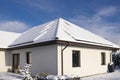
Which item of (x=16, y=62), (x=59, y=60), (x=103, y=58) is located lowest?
(x=16, y=62)

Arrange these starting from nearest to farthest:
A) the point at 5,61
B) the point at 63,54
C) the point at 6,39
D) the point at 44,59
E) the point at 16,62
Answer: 1. the point at 63,54
2. the point at 44,59
3. the point at 16,62
4. the point at 5,61
5. the point at 6,39

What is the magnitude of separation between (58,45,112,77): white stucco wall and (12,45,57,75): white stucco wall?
1.56 feet

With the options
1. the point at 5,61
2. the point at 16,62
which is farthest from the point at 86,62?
the point at 5,61

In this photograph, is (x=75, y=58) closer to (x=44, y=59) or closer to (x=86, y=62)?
(x=86, y=62)

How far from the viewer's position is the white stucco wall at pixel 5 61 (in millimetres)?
19969

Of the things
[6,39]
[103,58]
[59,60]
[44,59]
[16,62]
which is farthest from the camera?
[6,39]

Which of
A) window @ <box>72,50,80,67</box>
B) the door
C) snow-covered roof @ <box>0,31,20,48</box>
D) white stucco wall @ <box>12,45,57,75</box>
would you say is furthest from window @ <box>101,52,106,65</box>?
snow-covered roof @ <box>0,31,20,48</box>

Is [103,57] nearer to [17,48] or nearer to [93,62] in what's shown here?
[93,62]

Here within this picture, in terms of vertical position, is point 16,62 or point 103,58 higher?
point 103,58

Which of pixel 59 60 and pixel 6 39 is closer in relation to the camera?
pixel 59 60

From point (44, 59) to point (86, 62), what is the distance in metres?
3.71

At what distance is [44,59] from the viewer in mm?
14492

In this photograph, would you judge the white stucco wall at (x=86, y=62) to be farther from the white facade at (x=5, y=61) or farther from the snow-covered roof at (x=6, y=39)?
the snow-covered roof at (x=6, y=39)

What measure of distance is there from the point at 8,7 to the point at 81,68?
930cm
